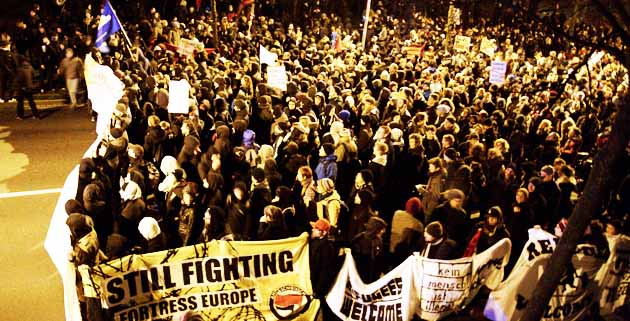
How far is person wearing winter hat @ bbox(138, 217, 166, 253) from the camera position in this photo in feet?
19.6

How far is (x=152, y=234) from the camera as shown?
236 inches

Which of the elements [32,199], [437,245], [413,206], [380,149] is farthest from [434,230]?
[32,199]

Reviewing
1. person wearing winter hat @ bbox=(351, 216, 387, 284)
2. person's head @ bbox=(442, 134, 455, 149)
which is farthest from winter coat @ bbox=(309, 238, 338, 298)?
person's head @ bbox=(442, 134, 455, 149)

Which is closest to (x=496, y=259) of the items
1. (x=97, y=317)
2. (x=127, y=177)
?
(x=97, y=317)

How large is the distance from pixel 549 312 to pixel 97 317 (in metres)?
4.64

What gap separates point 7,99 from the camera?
1541cm

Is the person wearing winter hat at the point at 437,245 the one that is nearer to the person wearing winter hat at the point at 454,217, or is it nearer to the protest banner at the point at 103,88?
the person wearing winter hat at the point at 454,217

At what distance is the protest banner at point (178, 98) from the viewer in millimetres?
9695

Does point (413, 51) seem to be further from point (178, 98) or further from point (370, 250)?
point (370, 250)

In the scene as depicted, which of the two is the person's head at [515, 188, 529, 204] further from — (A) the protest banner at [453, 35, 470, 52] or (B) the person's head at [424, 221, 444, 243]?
(A) the protest banner at [453, 35, 470, 52]

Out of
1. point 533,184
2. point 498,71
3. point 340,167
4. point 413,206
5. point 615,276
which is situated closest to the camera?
point 615,276

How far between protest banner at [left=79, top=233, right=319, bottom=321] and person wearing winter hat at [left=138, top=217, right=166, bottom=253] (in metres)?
0.59

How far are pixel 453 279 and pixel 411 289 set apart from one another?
18.0 inches

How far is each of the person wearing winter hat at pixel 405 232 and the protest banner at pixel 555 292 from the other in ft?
3.33
